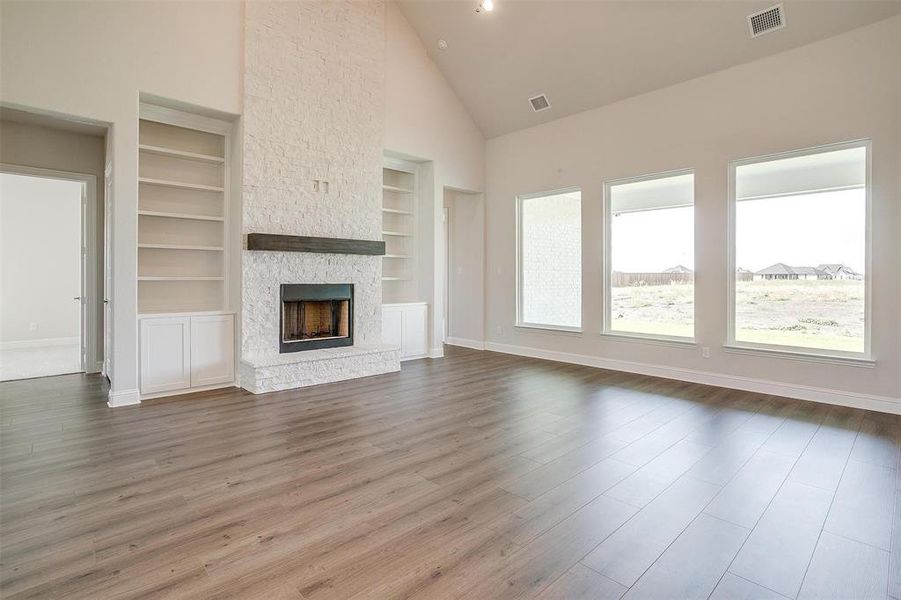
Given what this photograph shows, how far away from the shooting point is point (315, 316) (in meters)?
5.69

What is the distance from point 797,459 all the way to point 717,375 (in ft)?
7.33

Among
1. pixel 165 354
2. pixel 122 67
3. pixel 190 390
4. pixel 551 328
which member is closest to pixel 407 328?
pixel 551 328

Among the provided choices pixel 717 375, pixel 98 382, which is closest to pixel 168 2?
pixel 98 382

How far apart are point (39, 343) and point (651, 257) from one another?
32.0 feet

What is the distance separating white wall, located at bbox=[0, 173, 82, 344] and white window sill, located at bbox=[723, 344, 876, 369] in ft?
30.9

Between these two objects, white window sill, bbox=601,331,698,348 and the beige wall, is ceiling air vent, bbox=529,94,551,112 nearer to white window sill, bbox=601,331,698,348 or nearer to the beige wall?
white window sill, bbox=601,331,698,348

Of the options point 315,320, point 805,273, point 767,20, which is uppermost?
point 767,20

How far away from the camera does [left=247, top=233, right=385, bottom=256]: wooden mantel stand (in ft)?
16.0

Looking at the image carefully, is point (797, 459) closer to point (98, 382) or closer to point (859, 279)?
point (859, 279)

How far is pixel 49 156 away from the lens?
5.25 metres

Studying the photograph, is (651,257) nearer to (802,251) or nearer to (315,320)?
(802,251)

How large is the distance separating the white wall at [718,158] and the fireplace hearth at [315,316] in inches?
107

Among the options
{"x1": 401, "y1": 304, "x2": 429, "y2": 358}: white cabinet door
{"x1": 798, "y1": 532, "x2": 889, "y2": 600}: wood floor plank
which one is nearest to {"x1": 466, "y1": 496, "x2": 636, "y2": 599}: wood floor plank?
{"x1": 798, "y1": 532, "x2": 889, "y2": 600}: wood floor plank

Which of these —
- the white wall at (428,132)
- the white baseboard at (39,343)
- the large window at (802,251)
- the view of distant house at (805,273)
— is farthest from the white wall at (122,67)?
the view of distant house at (805,273)
